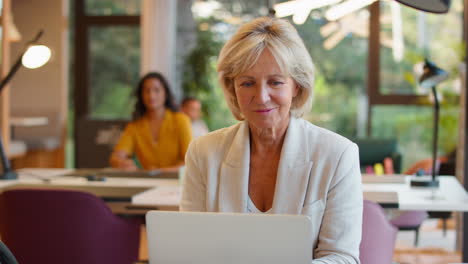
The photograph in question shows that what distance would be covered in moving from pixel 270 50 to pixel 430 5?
2.54ft

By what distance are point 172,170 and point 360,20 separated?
4.35 metres

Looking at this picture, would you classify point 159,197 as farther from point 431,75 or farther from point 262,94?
point 431,75

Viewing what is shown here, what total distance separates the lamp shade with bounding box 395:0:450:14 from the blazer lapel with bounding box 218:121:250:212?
29.9 inches

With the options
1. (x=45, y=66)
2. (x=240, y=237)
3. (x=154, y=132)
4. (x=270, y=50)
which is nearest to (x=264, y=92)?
(x=270, y=50)

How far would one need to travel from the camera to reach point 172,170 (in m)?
4.20

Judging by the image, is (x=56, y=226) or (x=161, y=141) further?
(x=161, y=141)

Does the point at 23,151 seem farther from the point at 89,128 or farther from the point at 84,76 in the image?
the point at 84,76

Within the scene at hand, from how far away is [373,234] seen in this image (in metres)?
2.53

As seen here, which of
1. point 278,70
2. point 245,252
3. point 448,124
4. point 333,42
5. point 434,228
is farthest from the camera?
point 333,42

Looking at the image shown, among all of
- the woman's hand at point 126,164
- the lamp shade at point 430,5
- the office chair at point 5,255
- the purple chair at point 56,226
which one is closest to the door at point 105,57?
the woman's hand at point 126,164

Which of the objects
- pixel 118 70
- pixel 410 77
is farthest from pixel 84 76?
pixel 410 77

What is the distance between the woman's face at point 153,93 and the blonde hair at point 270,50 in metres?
2.50

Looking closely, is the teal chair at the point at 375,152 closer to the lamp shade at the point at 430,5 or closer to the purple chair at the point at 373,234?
the purple chair at the point at 373,234

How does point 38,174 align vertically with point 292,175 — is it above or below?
below
